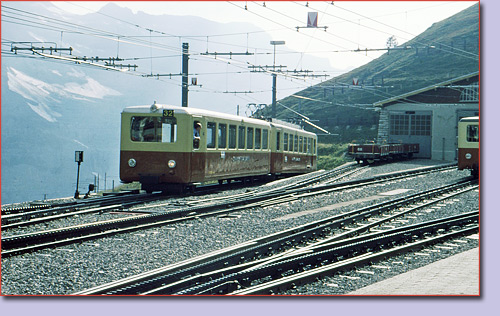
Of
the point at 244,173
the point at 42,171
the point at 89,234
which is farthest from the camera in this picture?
the point at 42,171

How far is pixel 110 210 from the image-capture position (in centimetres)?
1277

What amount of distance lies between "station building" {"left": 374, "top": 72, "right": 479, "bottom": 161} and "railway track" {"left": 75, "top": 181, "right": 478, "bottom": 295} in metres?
27.3

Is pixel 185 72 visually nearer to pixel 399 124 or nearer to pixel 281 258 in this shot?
pixel 281 258

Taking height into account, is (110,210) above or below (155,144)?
below

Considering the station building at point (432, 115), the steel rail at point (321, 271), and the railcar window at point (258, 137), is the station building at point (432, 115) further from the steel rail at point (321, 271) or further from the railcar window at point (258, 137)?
the steel rail at point (321, 271)

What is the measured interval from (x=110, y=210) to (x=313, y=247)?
17.9 feet

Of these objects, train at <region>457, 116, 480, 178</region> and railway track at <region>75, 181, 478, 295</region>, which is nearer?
railway track at <region>75, 181, 478, 295</region>

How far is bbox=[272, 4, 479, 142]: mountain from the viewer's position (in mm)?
73125

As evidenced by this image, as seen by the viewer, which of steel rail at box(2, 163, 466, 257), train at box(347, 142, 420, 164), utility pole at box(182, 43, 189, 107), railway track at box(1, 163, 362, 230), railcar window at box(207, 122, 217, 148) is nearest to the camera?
steel rail at box(2, 163, 466, 257)

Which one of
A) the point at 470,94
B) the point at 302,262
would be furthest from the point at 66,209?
the point at 470,94

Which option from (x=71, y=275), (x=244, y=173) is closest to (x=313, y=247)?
(x=71, y=275)

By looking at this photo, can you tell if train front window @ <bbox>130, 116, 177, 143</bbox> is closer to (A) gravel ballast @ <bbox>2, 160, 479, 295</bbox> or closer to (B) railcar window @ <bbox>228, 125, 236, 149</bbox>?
(B) railcar window @ <bbox>228, 125, 236, 149</bbox>

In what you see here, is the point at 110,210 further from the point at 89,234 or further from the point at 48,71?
the point at 48,71

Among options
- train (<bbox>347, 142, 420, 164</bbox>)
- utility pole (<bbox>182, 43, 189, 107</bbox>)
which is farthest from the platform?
train (<bbox>347, 142, 420, 164</bbox>)
